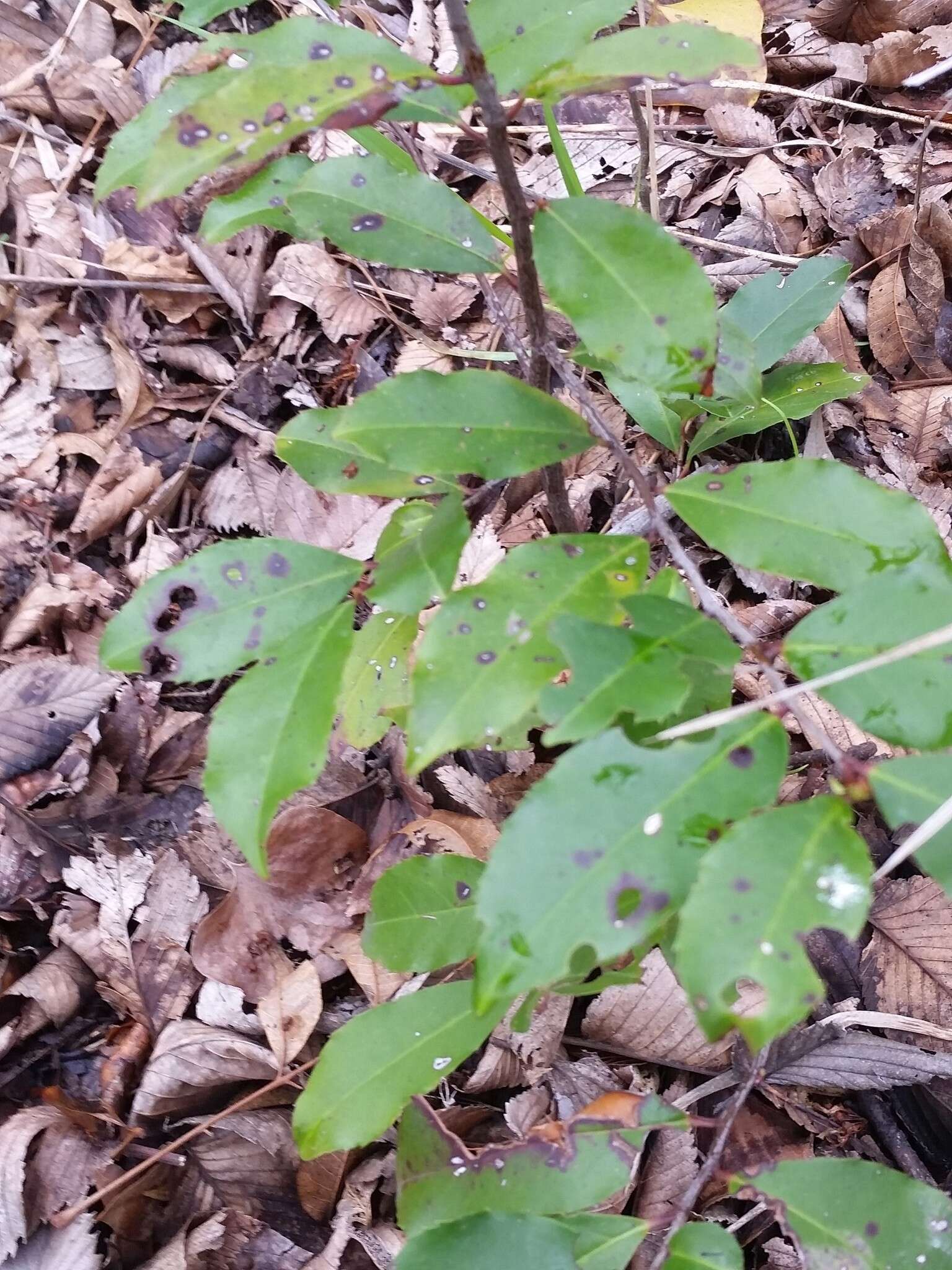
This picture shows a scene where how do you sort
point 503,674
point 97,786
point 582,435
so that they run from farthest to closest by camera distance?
point 97,786
point 582,435
point 503,674

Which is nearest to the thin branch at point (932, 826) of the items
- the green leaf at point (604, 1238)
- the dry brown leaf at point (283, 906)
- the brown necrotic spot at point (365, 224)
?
the green leaf at point (604, 1238)

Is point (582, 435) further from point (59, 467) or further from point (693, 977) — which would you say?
point (59, 467)

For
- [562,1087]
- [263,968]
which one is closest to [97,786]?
[263,968]

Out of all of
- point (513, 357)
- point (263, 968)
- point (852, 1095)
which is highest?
point (513, 357)

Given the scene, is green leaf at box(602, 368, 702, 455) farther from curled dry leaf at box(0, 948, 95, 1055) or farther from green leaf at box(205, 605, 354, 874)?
curled dry leaf at box(0, 948, 95, 1055)

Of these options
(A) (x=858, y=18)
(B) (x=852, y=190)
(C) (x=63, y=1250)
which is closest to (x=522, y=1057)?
(C) (x=63, y=1250)

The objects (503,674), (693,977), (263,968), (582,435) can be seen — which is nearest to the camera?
(693,977)
